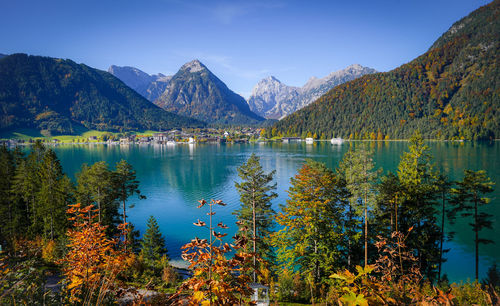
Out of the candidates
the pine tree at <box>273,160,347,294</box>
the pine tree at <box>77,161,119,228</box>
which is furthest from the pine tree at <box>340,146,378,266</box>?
the pine tree at <box>77,161,119,228</box>

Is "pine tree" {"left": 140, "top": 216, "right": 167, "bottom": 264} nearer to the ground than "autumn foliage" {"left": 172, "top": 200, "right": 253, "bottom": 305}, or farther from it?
nearer to the ground

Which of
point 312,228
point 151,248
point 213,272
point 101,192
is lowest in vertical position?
point 151,248

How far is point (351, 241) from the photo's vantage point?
2119 cm

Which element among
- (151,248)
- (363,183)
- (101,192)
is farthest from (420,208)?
(101,192)

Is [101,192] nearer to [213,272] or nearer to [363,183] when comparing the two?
[363,183]

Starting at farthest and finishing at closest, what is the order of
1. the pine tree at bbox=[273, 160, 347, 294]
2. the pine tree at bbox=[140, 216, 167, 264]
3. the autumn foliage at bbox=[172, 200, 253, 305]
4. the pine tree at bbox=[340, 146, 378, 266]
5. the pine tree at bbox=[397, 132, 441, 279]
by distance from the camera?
the pine tree at bbox=[140, 216, 167, 264] < the pine tree at bbox=[397, 132, 441, 279] < the pine tree at bbox=[340, 146, 378, 266] < the pine tree at bbox=[273, 160, 347, 294] < the autumn foliage at bbox=[172, 200, 253, 305]

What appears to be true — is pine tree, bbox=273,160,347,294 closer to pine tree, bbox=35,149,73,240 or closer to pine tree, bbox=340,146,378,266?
pine tree, bbox=340,146,378,266

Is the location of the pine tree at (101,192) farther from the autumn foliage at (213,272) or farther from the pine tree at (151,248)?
the autumn foliage at (213,272)

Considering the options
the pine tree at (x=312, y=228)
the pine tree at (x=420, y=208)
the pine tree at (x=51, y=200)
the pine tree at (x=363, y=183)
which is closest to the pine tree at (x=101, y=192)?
the pine tree at (x=51, y=200)

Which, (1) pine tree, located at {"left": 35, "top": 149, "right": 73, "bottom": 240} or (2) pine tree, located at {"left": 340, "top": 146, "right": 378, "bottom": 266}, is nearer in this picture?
(2) pine tree, located at {"left": 340, "top": 146, "right": 378, "bottom": 266}

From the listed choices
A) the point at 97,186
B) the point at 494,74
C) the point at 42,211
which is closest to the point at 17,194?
the point at 42,211

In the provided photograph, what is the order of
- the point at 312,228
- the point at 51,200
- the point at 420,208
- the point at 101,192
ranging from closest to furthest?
the point at 312,228, the point at 420,208, the point at 101,192, the point at 51,200

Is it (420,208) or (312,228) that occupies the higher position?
(420,208)

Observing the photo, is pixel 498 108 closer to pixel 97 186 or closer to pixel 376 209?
pixel 376 209
